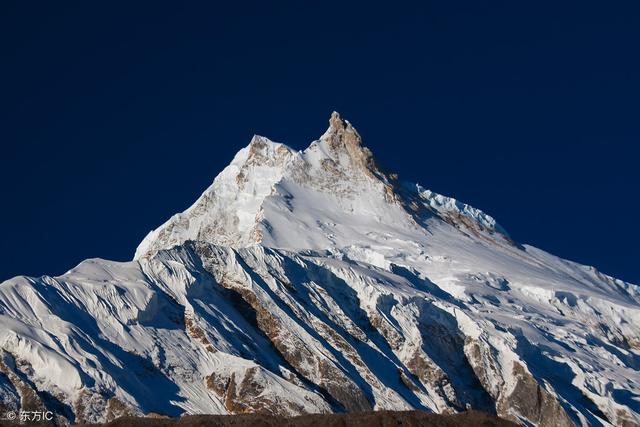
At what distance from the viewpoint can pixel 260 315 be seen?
19612 centimetres

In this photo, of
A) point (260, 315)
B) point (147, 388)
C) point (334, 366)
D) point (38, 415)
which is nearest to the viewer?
point (38, 415)

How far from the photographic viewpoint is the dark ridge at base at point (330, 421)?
144 m

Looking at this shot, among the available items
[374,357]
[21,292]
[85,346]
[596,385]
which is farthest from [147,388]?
[596,385]

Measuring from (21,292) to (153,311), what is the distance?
17202 millimetres

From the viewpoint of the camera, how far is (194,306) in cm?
19138

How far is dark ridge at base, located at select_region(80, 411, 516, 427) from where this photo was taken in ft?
471

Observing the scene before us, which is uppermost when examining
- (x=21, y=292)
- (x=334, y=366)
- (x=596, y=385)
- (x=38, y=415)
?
(x=596, y=385)

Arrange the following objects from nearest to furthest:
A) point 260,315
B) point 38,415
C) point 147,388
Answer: point 38,415 < point 147,388 < point 260,315

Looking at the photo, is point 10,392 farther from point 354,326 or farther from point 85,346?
point 354,326

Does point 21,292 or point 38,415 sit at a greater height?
point 21,292

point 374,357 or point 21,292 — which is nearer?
point 21,292

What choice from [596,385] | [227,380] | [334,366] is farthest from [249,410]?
[596,385]

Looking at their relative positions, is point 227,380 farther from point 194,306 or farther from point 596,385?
point 596,385

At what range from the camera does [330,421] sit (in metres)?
145
